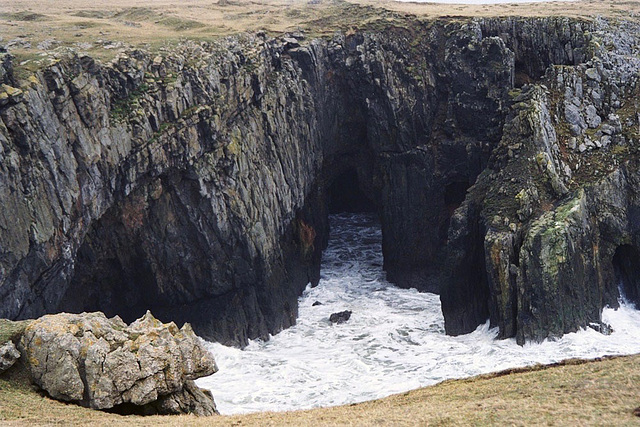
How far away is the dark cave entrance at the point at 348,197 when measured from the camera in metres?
69.2

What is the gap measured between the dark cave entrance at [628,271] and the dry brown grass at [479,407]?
73.3 ft

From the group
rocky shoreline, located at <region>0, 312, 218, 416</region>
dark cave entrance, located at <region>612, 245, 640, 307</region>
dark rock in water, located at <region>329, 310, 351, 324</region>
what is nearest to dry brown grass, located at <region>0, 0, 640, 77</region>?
rocky shoreline, located at <region>0, 312, 218, 416</region>

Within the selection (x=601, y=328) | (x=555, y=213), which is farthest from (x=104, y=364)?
(x=601, y=328)

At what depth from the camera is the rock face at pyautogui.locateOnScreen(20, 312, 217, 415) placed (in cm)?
2334

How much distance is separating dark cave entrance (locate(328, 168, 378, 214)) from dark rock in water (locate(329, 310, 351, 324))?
19.8 meters

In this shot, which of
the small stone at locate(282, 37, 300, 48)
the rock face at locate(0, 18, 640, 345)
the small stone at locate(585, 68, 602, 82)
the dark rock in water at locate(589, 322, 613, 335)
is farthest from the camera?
the small stone at locate(282, 37, 300, 48)

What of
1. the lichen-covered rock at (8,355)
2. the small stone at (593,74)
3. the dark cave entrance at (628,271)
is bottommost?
the dark cave entrance at (628,271)

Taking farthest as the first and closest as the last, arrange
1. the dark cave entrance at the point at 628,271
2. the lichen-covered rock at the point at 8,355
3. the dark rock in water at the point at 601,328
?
the dark cave entrance at the point at 628,271 < the dark rock in water at the point at 601,328 < the lichen-covered rock at the point at 8,355

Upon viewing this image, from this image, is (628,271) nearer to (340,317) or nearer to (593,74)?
(593,74)

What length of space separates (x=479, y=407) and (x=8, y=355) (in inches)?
602

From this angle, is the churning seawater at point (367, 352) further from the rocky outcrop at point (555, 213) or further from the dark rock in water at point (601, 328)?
the rocky outcrop at point (555, 213)

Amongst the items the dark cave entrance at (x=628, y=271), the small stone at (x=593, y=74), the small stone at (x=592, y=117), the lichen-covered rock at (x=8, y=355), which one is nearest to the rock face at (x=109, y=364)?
the lichen-covered rock at (x=8, y=355)

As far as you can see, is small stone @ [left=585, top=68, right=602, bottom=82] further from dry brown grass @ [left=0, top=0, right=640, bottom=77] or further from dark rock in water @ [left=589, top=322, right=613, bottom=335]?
dark rock in water @ [left=589, top=322, right=613, bottom=335]

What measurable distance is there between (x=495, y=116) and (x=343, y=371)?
911 inches
